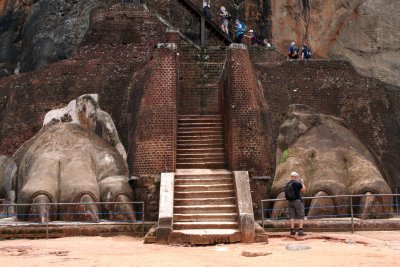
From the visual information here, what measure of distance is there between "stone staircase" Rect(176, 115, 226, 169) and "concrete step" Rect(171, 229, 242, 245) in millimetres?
3880

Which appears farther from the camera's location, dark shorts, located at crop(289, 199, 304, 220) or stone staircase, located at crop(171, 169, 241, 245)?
dark shorts, located at crop(289, 199, 304, 220)

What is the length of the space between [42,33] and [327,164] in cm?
1388

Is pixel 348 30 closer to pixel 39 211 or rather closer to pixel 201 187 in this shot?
pixel 201 187

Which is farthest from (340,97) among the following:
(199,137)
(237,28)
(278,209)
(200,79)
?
(278,209)

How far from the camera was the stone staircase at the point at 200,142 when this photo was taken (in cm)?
1697

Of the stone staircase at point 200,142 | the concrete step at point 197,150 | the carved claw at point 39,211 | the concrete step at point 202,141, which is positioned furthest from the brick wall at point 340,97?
the carved claw at point 39,211

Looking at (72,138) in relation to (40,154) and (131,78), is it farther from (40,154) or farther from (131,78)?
(131,78)

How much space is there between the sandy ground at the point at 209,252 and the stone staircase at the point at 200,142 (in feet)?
11.2

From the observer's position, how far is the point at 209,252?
39.2 feet

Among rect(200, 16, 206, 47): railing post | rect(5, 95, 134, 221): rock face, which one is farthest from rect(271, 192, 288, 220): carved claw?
rect(200, 16, 206, 47): railing post

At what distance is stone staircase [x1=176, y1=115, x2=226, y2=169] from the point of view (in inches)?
668

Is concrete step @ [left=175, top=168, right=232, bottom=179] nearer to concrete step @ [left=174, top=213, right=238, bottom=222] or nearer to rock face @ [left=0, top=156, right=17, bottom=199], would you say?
concrete step @ [left=174, top=213, right=238, bottom=222]

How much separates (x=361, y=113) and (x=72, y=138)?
925 cm

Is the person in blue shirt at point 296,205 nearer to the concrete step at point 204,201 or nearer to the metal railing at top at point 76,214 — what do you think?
the concrete step at point 204,201
